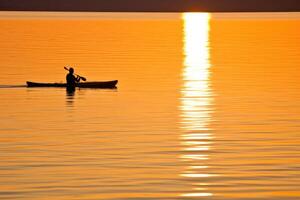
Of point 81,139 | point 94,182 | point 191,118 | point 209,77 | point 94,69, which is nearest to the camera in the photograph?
point 94,182

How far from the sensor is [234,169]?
2572cm

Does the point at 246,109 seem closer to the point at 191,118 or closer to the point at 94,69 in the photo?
the point at 191,118

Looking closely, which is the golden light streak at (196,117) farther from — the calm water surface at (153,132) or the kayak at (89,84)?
the kayak at (89,84)

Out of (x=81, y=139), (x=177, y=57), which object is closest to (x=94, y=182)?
Answer: (x=81, y=139)

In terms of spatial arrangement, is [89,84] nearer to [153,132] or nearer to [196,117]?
[196,117]

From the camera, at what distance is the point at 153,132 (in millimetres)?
32531

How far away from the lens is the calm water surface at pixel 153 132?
23734 mm

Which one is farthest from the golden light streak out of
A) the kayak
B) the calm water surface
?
the kayak

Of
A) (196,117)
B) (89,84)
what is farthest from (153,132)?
(89,84)

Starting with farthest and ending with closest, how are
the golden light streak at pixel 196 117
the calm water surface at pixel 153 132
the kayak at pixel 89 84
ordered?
the kayak at pixel 89 84 → the golden light streak at pixel 196 117 → the calm water surface at pixel 153 132

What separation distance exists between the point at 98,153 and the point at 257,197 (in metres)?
6.59

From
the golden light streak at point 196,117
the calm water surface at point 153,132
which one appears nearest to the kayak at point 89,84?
the calm water surface at point 153,132

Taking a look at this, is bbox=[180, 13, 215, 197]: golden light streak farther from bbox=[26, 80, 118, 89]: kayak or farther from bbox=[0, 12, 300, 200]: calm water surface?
bbox=[26, 80, 118, 89]: kayak

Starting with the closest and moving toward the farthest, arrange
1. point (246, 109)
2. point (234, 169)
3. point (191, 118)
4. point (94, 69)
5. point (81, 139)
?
point (234, 169)
point (81, 139)
point (191, 118)
point (246, 109)
point (94, 69)
